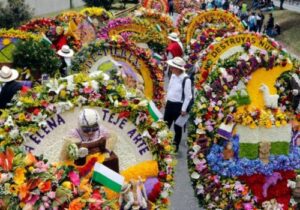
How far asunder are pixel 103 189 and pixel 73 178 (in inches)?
18.5

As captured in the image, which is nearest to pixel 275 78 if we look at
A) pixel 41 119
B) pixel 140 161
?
pixel 140 161

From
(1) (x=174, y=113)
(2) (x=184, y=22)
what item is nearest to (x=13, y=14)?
(2) (x=184, y=22)

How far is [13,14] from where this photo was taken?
24953mm

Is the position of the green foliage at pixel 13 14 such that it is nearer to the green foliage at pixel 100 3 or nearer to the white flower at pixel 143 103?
the green foliage at pixel 100 3

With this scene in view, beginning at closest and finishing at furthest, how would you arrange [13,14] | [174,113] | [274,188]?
[274,188] → [174,113] → [13,14]

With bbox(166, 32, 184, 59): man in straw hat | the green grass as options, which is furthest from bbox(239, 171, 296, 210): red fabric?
bbox(166, 32, 184, 59): man in straw hat

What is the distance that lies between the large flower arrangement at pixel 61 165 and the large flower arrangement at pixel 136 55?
148 inches

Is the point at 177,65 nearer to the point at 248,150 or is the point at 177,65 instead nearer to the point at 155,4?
the point at 248,150

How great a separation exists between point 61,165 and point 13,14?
2150 cm

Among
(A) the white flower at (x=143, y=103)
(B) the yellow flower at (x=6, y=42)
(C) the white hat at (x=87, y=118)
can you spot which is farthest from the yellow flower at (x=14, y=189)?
(B) the yellow flower at (x=6, y=42)

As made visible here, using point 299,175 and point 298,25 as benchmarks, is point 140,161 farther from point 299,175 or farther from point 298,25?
point 298,25

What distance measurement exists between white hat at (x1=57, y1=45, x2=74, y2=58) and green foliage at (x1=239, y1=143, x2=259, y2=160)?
548 centimetres

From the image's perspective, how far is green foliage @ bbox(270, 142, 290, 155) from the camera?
6523 millimetres

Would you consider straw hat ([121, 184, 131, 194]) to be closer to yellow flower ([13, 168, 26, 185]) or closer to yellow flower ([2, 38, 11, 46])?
yellow flower ([13, 168, 26, 185])
